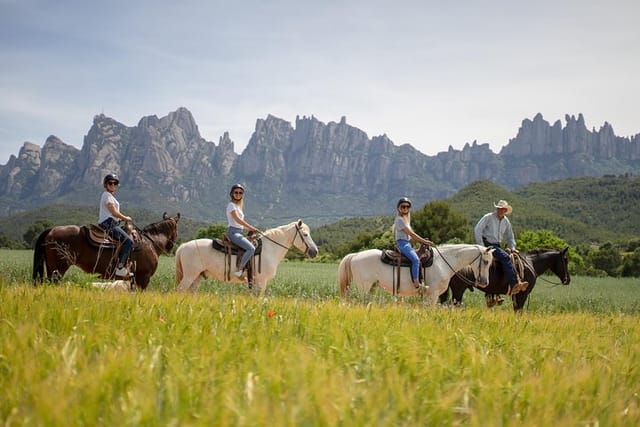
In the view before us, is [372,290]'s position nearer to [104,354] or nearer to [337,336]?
[337,336]

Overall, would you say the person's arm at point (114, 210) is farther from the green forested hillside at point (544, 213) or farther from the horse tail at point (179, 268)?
the green forested hillside at point (544, 213)

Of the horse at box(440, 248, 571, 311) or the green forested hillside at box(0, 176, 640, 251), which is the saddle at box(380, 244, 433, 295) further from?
the green forested hillside at box(0, 176, 640, 251)

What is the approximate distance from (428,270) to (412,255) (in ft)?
2.37

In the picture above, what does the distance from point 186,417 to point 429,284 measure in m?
9.65

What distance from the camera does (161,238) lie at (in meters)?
11.9

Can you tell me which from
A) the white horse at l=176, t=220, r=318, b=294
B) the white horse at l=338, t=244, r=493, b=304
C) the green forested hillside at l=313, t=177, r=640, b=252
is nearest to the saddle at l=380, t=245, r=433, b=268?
the white horse at l=338, t=244, r=493, b=304

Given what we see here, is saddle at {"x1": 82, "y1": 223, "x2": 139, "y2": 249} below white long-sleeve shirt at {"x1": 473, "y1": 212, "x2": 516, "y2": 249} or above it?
below

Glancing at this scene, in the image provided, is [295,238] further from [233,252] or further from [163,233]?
[163,233]

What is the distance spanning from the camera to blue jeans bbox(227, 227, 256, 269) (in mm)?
10719

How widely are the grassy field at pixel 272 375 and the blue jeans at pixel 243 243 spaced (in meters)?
6.37

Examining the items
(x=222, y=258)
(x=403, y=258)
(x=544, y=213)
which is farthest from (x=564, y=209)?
(x=222, y=258)

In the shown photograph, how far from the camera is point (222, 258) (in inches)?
435

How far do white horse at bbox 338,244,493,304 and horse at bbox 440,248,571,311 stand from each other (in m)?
0.49

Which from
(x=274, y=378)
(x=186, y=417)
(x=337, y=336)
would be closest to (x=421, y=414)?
(x=274, y=378)
